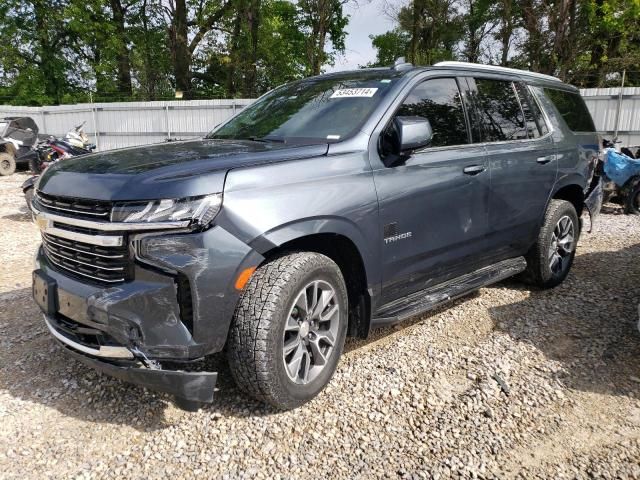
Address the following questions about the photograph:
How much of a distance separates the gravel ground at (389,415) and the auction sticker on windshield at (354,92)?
1738mm

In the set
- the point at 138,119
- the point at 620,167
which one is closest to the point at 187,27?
the point at 138,119

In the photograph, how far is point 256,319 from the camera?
8.29 ft

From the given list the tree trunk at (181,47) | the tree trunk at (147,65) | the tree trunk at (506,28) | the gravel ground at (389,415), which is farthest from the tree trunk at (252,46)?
the gravel ground at (389,415)

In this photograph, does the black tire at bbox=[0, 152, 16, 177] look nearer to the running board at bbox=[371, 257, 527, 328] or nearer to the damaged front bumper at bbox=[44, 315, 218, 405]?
the damaged front bumper at bbox=[44, 315, 218, 405]

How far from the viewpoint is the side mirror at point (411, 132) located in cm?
296

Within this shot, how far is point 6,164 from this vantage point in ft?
46.3

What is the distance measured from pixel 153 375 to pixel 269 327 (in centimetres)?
58

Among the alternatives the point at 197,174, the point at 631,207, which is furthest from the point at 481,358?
the point at 631,207

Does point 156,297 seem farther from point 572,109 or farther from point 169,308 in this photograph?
point 572,109

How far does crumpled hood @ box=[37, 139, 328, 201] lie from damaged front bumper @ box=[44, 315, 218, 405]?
750mm

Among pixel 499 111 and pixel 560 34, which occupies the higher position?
pixel 560 34

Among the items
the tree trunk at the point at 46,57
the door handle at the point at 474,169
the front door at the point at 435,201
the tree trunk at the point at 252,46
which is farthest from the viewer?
the tree trunk at the point at 46,57

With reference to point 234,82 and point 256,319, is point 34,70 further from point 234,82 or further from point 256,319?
point 256,319

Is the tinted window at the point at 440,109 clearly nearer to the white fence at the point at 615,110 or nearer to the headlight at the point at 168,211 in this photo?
the headlight at the point at 168,211
